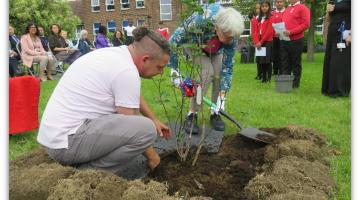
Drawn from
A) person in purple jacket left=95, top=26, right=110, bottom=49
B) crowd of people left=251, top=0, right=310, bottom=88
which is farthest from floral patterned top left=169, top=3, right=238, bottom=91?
person in purple jacket left=95, top=26, right=110, bottom=49

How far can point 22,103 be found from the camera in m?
4.21

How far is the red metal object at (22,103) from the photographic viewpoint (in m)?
4.15

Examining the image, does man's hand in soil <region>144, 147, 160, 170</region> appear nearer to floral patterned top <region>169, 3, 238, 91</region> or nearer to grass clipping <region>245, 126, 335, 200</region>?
grass clipping <region>245, 126, 335, 200</region>

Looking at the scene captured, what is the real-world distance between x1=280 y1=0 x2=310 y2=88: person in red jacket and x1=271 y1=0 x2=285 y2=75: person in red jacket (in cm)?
64

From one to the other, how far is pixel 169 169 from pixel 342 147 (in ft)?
5.42

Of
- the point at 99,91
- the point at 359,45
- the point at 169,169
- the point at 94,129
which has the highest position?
the point at 359,45

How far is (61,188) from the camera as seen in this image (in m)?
2.20

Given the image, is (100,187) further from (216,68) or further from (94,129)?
(216,68)

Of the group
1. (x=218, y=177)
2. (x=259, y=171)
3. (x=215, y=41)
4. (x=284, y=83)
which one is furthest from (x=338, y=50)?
(x=218, y=177)

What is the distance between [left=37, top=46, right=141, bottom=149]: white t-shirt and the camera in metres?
2.56

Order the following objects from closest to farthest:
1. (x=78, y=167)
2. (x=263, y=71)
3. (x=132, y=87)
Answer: (x=132, y=87) → (x=78, y=167) → (x=263, y=71)

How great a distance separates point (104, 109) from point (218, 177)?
958 mm

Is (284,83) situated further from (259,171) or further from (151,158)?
(151,158)

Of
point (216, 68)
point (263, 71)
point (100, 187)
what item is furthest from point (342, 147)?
point (263, 71)
